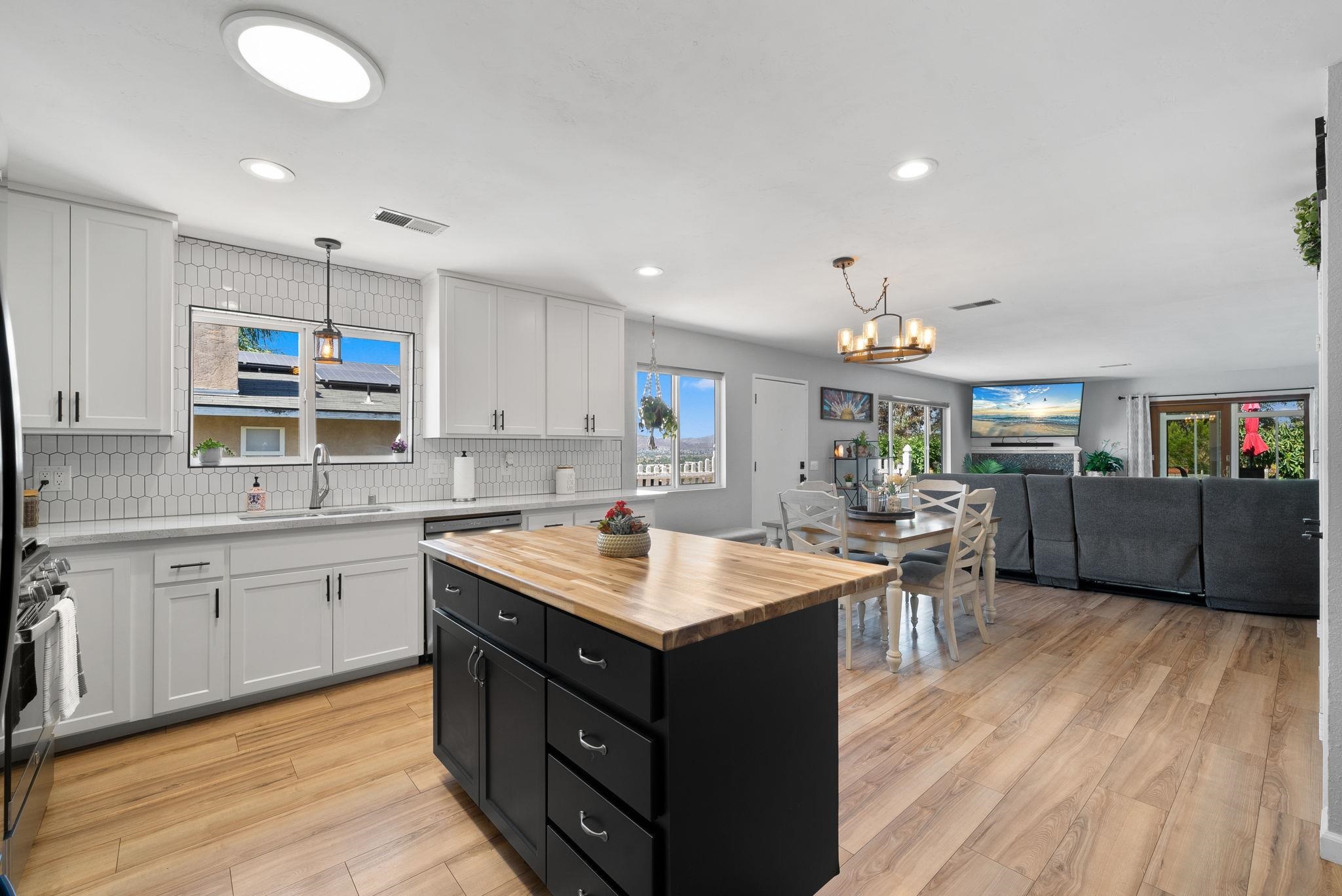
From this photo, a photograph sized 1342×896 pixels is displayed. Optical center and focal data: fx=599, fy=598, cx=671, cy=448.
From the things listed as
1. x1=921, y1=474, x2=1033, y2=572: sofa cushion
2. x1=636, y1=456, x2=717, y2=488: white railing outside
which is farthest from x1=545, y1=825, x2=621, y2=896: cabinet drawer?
x1=921, y1=474, x2=1033, y2=572: sofa cushion

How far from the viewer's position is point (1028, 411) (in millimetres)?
10211

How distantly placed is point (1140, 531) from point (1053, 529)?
59 cm

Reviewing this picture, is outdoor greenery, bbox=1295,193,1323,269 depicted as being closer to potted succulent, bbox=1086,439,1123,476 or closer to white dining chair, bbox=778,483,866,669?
white dining chair, bbox=778,483,866,669

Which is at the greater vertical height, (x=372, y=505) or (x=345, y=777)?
(x=372, y=505)

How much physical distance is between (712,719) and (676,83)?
1842 mm

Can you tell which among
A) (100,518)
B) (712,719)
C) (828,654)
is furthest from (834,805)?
(100,518)

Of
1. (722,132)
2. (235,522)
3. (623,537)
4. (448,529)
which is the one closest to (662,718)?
(623,537)

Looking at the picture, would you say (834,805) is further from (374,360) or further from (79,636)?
(374,360)

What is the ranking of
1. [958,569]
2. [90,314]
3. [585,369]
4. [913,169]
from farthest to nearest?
[585,369] → [958,569] → [90,314] → [913,169]

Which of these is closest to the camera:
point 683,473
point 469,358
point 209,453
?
point 209,453

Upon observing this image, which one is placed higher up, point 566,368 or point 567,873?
point 566,368

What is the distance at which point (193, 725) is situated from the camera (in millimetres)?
2793

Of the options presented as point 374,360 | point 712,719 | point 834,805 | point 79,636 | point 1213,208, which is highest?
point 1213,208

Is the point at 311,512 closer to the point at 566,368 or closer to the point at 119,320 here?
the point at 119,320
